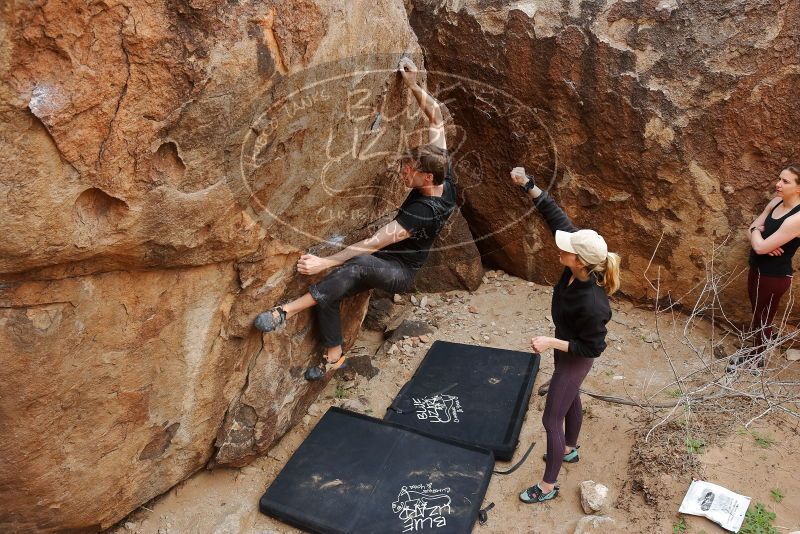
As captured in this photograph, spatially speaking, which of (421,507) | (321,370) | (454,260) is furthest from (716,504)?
(454,260)

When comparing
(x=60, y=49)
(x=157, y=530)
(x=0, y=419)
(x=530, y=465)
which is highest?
(x=60, y=49)

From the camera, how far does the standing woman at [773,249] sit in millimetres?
4070

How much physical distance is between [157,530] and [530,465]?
2106mm

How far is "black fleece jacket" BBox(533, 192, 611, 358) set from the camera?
9.69 ft

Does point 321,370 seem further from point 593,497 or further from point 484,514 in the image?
point 593,497

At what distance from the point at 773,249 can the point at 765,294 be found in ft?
1.09

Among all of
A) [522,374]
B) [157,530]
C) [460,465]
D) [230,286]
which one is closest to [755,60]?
[522,374]

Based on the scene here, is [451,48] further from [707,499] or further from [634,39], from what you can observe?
[707,499]

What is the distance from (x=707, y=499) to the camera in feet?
10.7

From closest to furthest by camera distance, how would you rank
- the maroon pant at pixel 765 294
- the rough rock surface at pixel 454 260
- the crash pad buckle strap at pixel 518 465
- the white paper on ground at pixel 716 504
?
the white paper on ground at pixel 716 504 → the crash pad buckle strap at pixel 518 465 → the maroon pant at pixel 765 294 → the rough rock surface at pixel 454 260

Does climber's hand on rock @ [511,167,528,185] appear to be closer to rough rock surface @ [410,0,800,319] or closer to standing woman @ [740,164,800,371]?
rough rock surface @ [410,0,800,319]

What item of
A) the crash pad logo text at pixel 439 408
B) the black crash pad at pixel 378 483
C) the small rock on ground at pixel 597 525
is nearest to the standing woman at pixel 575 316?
the small rock on ground at pixel 597 525

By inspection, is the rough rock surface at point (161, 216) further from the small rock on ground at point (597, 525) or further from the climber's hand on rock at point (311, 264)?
the small rock on ground at point (597, 525)

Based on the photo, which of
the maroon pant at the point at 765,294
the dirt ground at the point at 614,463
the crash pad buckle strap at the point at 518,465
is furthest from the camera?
the maroon pant at the point at 765,294
